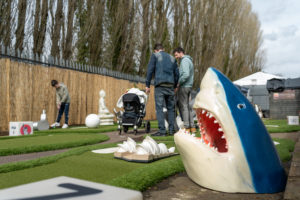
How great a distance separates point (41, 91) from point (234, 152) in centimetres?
778

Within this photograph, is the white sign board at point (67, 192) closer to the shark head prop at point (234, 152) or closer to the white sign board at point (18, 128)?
the shark head prop at point (234, 152)

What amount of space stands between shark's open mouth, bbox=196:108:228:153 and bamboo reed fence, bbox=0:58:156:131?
19.0ft

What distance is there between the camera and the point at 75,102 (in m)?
9.86

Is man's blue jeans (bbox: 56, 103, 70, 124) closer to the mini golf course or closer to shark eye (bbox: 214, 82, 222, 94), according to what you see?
the mini golf course

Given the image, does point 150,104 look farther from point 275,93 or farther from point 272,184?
point 272,184

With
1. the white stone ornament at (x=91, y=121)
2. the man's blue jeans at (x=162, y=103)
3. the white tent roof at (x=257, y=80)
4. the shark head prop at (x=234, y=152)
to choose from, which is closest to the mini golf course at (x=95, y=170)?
the shark head prop at (x=234, y=152)

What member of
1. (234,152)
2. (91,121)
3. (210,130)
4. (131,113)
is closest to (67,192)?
(234,152)

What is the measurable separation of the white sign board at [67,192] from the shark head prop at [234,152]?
1066 millimetres

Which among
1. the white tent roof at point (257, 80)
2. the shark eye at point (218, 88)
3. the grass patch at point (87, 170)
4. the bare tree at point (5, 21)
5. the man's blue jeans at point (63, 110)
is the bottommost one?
the grass patch at point (87, 170)

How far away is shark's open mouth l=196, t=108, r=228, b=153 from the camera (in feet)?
6.48

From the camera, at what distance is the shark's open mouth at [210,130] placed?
1.98 metres

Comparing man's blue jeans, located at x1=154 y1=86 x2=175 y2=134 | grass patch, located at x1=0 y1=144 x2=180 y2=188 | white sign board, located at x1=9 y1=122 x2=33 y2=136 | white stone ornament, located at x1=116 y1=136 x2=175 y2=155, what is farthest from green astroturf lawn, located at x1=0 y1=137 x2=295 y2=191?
white sign board, located at x1=9 y1=122 x2=33 y2=136

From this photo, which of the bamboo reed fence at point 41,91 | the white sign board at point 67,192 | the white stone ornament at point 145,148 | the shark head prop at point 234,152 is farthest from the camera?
the bamboo reed fence at point 41,91

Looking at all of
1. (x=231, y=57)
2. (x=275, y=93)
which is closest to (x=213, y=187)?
(x=275, y=93)
